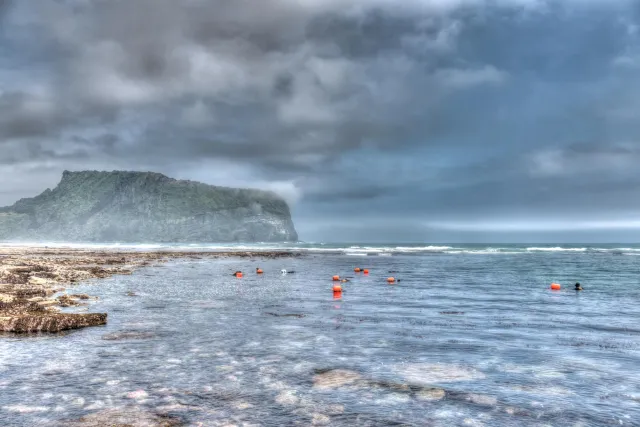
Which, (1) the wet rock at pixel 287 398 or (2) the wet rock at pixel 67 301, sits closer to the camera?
(1) the wet rock at pixel 287 398

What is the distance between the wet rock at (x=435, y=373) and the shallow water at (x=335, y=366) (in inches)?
2.2

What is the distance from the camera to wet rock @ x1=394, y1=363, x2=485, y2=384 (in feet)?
40.3

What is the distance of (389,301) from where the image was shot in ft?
97.1

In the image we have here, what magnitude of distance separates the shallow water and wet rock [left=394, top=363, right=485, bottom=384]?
0.19 feet

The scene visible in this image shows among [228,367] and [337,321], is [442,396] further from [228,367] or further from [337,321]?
→ [337,321]

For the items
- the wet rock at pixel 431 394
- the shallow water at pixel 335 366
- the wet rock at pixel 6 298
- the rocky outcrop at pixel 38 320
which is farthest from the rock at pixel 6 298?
the wet rock at pixel 431 394

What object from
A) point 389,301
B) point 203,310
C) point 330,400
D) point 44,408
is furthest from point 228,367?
point 389,301

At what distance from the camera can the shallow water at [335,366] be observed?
9.71 m

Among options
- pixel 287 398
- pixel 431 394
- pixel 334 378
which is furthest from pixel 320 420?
pixel 431 394

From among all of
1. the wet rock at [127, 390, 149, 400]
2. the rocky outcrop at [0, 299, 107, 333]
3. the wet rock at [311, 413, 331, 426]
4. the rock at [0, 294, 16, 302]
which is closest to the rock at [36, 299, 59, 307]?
the rock at [0, 294, 16, 302]

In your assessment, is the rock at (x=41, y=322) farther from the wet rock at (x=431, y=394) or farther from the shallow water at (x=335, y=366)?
the wet rock at (x=431, y=394)

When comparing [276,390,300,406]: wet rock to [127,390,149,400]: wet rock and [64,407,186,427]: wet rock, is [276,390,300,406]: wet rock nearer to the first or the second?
[64,407,186,427]: wet rock

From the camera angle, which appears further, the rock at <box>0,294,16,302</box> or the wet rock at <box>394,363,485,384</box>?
the rock at <box>0,294,16,302</box>

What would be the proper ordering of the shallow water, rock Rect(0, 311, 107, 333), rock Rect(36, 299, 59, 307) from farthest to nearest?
rock Rect(36, 299, 59, 307)
rock Rect(0, 311, 107, 333)
the shallow water
